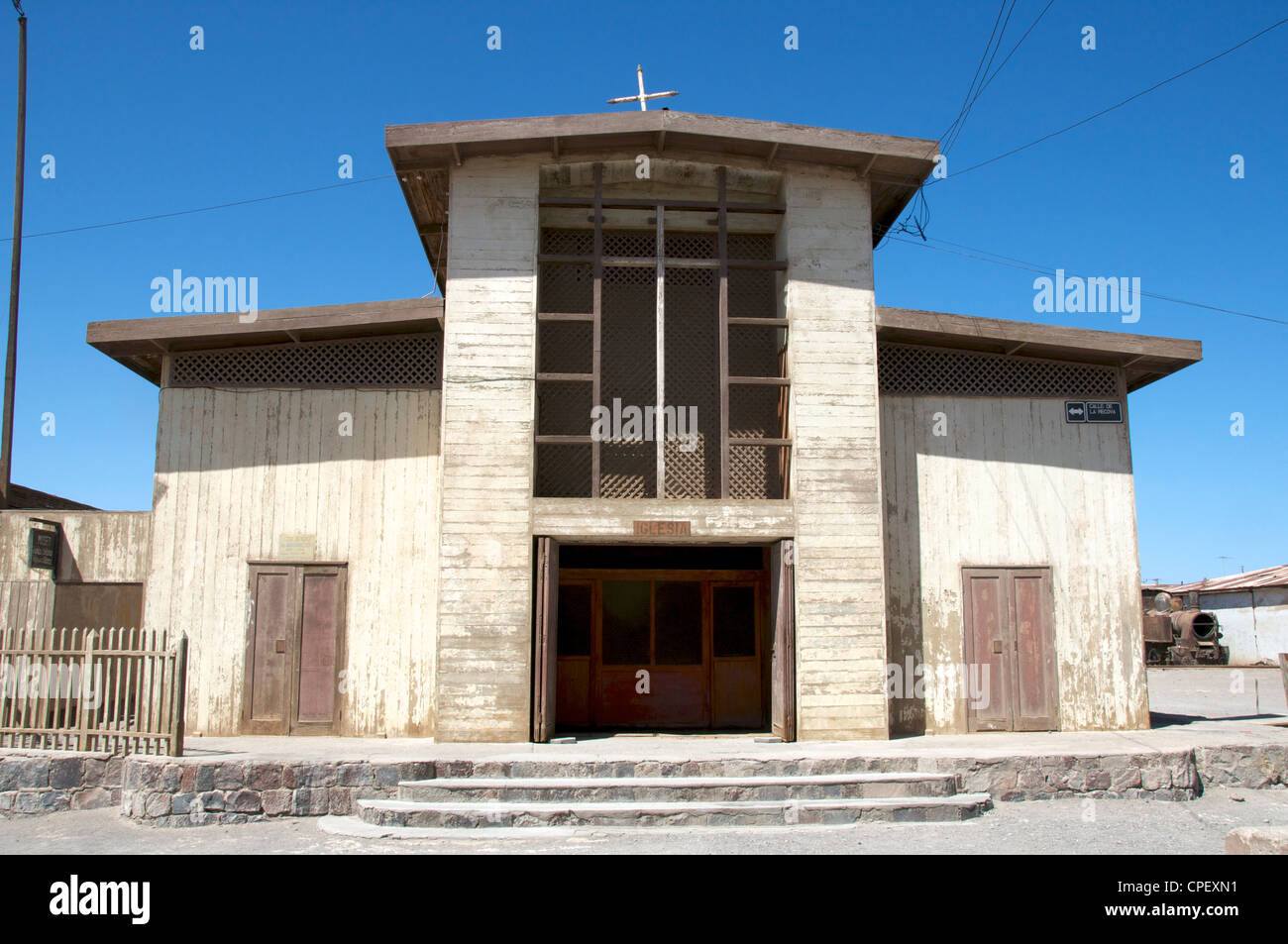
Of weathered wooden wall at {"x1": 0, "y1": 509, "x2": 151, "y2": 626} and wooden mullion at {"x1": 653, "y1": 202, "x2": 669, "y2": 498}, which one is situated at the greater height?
wooden mullion at {"x1": 653, "y1": 202, "x2": 669, "y2": 498}

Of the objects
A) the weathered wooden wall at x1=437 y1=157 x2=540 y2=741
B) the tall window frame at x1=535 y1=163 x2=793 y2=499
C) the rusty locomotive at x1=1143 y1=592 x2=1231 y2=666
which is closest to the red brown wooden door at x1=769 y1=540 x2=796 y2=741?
the tall window frame at x1=535 y1=163 x2=793 y2=499

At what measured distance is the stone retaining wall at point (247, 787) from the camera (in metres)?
8.81

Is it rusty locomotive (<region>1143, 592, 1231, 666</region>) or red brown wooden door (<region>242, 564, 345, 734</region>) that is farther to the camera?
rusty locomotive (<region>1143, 592, 1231, 666</region>)

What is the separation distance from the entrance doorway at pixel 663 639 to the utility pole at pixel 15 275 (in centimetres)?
960

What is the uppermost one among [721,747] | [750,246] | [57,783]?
[750,246]

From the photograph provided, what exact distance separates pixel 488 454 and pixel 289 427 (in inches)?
104

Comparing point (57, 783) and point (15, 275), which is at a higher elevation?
point (15, 275)

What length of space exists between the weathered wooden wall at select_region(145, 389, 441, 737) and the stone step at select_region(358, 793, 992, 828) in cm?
279

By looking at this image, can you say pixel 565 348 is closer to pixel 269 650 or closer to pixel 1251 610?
pixel 269 650

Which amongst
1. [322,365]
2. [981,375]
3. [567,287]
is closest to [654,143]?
[567,287]

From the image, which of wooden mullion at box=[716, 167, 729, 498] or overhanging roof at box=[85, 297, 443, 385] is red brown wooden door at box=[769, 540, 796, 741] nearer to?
Answer: wooden mullion at box=[716, 167, 729, 498]

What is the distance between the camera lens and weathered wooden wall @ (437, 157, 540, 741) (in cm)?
1062

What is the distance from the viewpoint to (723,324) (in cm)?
1152

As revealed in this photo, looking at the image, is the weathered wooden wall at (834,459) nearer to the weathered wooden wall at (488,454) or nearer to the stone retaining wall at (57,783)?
the weathered wooden wall at (488,454)
